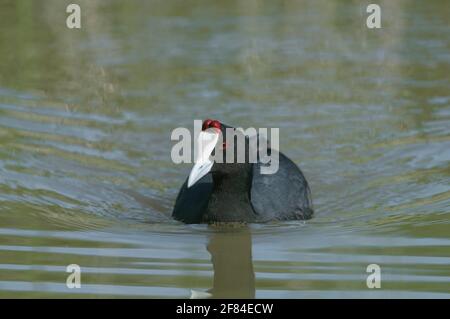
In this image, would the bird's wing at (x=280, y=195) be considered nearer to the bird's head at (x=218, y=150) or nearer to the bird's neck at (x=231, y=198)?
the bird's neck at (x=231, y=198)

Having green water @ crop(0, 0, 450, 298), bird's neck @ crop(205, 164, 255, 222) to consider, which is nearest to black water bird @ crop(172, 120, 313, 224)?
bird's neck @ crop(205, 164, 255, 222)

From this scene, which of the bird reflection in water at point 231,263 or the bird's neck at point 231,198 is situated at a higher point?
the bird's neck at point 231,198

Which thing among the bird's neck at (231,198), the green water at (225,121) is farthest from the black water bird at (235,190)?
the green water at (225,121)

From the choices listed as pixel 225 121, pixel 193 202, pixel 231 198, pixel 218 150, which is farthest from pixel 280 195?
pixel 225 121

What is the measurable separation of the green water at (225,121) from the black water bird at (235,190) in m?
0.12

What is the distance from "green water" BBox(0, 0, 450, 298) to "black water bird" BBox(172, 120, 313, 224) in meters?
0.12

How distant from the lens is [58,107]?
33.0 ft

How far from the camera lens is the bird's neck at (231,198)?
7082mm

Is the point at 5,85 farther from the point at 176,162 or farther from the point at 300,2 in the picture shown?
the point at 300,2

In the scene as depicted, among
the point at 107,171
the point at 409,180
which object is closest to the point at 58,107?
the point at 107,171

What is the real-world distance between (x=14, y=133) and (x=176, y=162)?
4.91 ft

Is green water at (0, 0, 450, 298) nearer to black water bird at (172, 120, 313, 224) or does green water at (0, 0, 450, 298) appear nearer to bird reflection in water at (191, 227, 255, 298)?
bird reflection in water at (191, 227, 255, 298)

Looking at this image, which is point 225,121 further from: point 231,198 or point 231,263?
point 231,263

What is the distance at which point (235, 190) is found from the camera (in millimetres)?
7125
